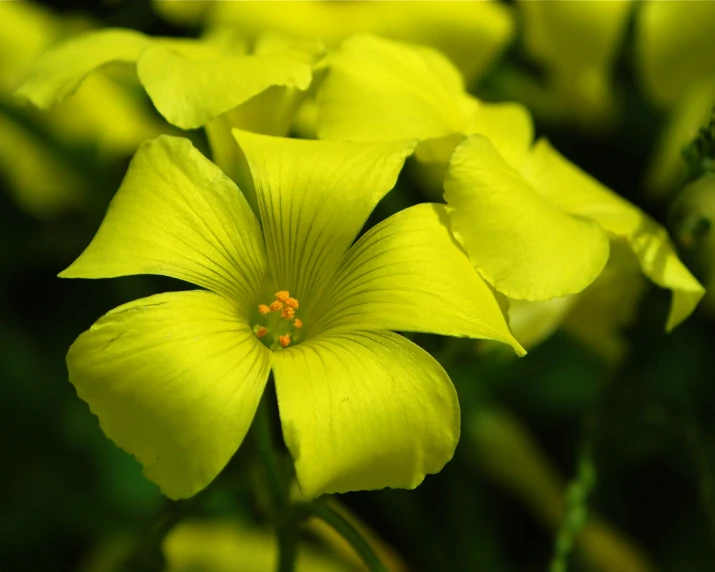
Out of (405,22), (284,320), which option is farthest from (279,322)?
(405,22)

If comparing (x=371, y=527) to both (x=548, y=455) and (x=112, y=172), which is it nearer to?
(x=548, y=455)

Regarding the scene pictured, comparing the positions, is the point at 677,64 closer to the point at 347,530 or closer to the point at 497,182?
the point at 497,182

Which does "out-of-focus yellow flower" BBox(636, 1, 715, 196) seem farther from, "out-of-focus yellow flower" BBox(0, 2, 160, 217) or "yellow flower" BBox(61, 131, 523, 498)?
"out-of-focus yellow flower" BBox(0, 2, 160, 217)

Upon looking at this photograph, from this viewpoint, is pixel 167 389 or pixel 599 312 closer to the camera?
pixel 167 389

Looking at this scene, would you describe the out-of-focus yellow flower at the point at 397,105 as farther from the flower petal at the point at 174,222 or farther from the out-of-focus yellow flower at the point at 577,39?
the out-of-focus yellow flower at the point at 577,39

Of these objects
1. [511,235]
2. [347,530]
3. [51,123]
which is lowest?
[51,123]

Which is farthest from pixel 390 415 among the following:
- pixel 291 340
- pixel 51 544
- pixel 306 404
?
pixel 51 544
